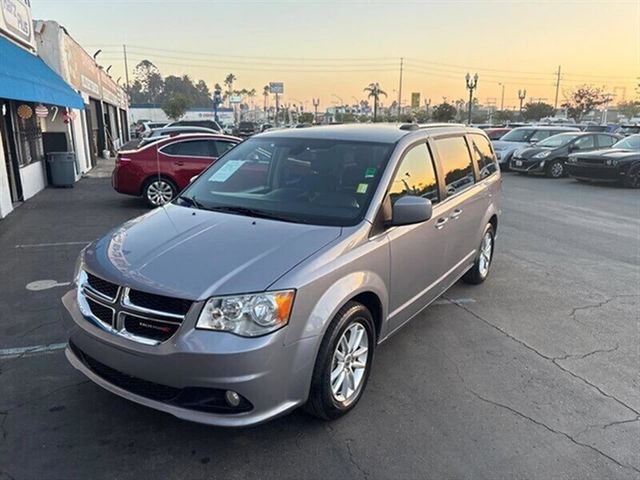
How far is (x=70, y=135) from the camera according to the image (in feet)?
54.5

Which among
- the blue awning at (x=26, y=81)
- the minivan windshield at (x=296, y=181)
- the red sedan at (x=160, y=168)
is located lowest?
the red sedan at (x=160, y=168)

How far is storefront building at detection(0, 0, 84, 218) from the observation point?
9719 millimetres

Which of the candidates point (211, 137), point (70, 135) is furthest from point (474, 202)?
point (70, 135)

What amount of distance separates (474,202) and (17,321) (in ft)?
15.2

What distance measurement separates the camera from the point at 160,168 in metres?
10.9

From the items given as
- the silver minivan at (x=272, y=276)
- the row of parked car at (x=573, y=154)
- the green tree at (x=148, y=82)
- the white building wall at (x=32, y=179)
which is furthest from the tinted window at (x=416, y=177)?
the green tree at (x=148, y=82)

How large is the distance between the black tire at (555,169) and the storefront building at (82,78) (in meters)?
16.8

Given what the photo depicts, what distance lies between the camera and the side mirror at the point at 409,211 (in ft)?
11.1

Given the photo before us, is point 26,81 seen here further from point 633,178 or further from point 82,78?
point 633,178

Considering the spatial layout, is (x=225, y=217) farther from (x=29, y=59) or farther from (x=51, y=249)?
(x=29, y=59)

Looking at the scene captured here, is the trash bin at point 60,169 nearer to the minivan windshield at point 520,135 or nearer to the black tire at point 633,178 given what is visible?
the minivan windshield at point 520,135

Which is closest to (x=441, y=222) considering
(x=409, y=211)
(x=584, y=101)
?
(x=409, y=211)

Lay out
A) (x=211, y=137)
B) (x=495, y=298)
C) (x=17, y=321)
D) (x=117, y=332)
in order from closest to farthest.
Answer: (x=117, y=332)
(x=17, y=321)
(x=495, y=298)
(x=211, y=137)

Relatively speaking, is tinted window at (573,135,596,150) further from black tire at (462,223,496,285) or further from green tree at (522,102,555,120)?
green tree at (522,102,555,120)
